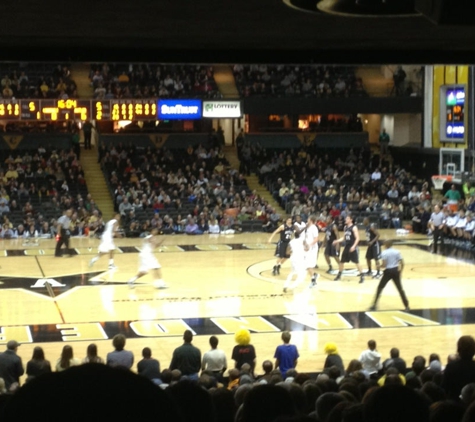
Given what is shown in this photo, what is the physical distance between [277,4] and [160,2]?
81 centimetres

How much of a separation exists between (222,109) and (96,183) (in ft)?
20.4

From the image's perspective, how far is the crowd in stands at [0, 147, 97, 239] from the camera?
30.3 metres

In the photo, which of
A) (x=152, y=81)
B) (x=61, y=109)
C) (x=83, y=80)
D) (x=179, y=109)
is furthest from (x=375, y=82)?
(x=61, y=109)

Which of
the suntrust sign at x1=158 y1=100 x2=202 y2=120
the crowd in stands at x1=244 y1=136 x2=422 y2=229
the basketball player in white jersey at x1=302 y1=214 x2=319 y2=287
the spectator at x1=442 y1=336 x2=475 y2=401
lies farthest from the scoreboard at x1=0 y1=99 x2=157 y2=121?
the spectator at x1=442 y1=336 x2=475 y2=401

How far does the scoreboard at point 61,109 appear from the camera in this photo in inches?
1375

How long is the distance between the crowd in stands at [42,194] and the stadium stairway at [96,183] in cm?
83

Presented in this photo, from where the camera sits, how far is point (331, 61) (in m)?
8.76

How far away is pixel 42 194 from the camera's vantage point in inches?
1303

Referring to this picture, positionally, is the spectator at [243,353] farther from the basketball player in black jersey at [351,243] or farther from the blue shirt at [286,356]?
the basketball player in black jersey at [351,243]

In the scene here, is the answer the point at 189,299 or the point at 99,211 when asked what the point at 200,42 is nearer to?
the point at 189,299

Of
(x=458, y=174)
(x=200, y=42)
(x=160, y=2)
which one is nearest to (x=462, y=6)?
(x=160, y=2)

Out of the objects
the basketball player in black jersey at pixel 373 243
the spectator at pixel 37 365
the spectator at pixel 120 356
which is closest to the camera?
the spectator at pixel 37 365

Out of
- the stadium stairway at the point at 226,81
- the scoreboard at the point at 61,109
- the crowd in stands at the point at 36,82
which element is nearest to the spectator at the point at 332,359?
the scoreboard at the point at 61,109

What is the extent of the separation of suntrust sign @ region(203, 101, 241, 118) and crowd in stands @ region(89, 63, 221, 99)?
878mm
